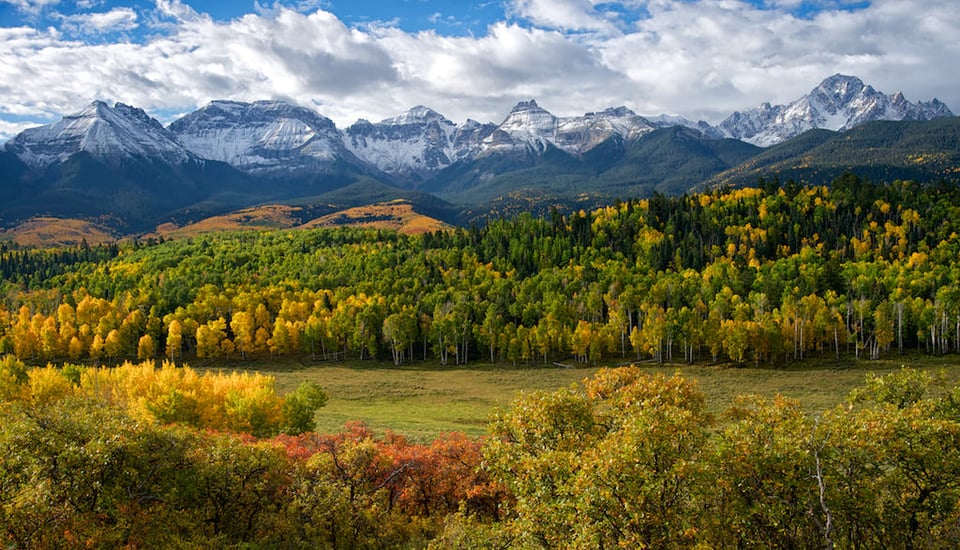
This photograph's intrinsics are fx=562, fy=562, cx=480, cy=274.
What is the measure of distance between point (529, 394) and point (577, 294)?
11225 cm

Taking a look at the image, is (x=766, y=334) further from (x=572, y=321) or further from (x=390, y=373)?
(x=390, y=373)

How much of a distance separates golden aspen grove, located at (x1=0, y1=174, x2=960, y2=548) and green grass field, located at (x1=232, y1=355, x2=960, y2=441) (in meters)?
5.56

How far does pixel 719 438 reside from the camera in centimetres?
2684

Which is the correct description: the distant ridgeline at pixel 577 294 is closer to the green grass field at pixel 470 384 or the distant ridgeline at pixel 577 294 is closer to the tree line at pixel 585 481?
the green grass field at pixel 470 384

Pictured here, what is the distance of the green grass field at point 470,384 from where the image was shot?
265ft

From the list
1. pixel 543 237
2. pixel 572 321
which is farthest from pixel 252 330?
pixel 543 237

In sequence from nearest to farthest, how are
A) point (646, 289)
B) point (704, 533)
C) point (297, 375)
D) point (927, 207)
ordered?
point (704, 533), point (297, 375), point (646, 289), point (927, 207)

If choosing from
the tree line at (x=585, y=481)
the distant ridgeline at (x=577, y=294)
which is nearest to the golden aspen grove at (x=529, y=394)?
the tree line at (x=585, y=481)

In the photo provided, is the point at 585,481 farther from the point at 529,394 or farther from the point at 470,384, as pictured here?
the point at 470,384

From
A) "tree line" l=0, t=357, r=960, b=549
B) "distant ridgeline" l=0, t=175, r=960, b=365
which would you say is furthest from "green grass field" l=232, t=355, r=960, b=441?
"tree line" l=0, t=357, r=960, b=549

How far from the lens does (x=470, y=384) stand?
362 feet

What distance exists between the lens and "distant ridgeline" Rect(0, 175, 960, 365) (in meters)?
117

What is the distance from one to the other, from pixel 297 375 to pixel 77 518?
9525cm

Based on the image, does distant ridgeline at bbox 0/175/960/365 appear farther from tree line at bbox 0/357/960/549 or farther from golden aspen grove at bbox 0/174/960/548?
tree line at bbox 0/357/960/549
